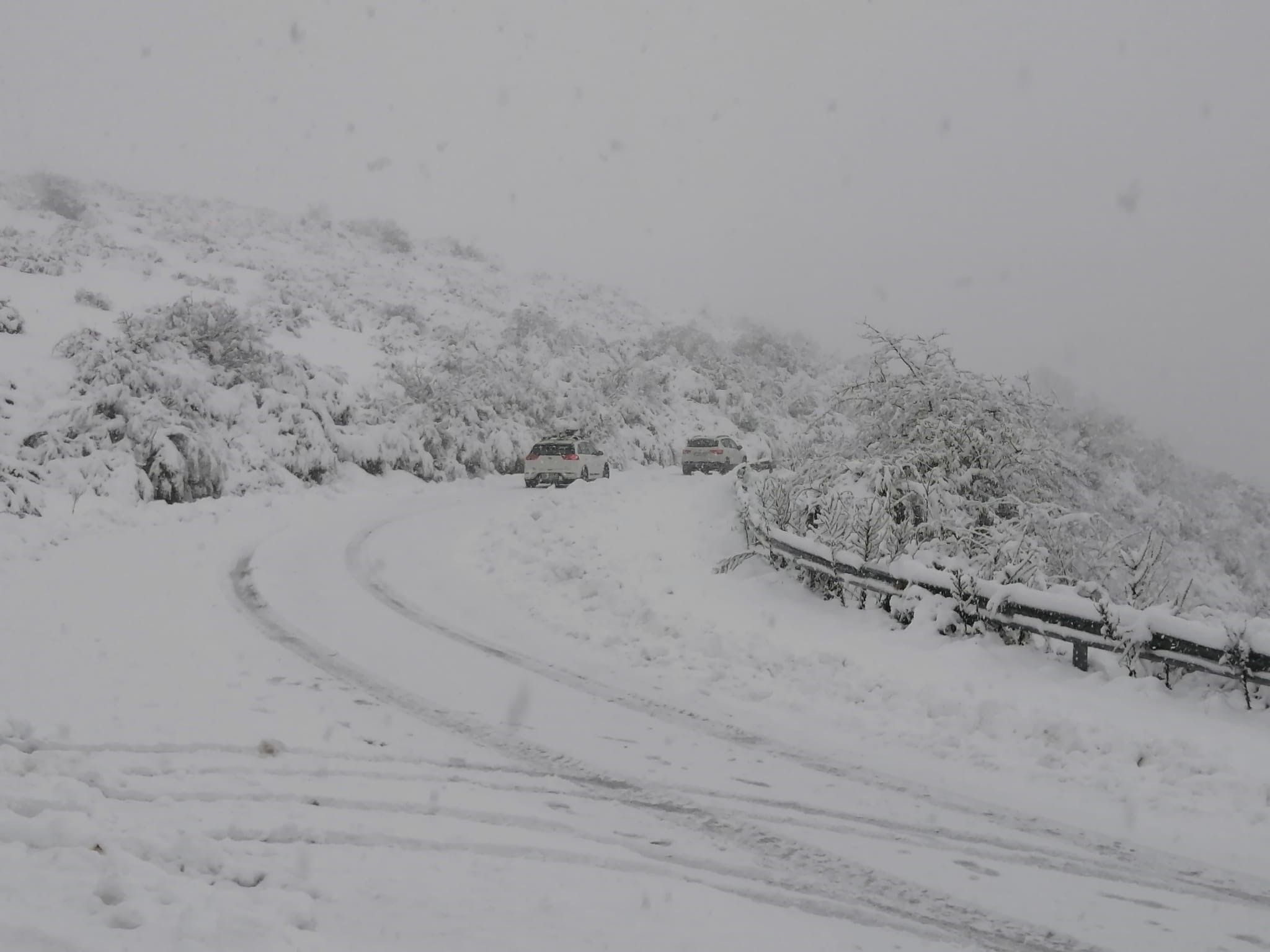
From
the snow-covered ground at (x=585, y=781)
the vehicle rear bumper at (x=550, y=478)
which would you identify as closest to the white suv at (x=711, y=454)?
the vehicle rear bumper at (x=550, y=478)

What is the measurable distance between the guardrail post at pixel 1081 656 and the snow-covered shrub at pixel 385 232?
51.8 meters

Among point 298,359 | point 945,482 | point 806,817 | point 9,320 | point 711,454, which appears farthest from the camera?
point 711,454

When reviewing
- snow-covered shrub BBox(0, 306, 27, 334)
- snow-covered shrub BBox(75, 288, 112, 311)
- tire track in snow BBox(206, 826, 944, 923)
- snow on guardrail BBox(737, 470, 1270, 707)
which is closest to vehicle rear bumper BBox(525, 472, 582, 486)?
snow-covered shrub BBox(75, 288, 112, 311)

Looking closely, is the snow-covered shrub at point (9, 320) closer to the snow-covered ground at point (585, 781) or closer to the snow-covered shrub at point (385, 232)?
the snow-covered ground at point (585, 781)

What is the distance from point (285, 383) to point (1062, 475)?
19664 millimetres

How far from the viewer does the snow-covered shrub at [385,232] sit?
55250mm

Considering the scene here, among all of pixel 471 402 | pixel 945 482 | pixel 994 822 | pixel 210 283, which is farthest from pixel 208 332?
pixel 994 822

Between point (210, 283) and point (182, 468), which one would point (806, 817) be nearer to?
point (182, 468)

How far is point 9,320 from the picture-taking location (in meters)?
20.4

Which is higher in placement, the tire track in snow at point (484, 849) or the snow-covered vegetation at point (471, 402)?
the snow-covered vegetation at point (471, 402)

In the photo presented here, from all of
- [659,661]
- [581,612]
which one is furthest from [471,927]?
[581,612]

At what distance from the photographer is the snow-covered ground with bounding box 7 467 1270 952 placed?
Result: 4.05m

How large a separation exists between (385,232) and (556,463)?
120ft

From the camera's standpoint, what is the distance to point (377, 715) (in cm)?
693
